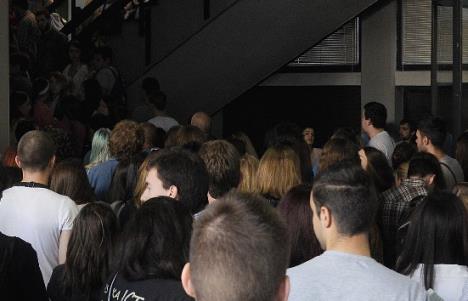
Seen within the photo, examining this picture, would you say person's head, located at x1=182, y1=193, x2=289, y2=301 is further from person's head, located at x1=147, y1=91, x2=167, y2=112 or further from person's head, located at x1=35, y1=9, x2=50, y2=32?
person's head, located at x1=35, y1=9, x2=50, y2=32

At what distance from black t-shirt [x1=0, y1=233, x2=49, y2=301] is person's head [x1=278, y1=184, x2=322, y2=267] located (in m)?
1.12

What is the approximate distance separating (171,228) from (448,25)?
8.48 meters

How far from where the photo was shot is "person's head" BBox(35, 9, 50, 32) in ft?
39.6

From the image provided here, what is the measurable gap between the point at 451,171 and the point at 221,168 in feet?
7.60

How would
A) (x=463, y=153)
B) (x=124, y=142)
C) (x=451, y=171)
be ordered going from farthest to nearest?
1. (x=463, y=153)
2. (x=451, y=171)
3. (x=124, y=142)

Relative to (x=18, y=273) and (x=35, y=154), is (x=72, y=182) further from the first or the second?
(x=18, y=273)

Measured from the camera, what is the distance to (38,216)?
15.4 ft

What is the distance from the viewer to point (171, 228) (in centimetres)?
313

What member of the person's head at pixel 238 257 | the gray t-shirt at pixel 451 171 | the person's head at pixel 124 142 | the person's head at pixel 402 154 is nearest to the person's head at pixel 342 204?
the person's head at pixel 238 257

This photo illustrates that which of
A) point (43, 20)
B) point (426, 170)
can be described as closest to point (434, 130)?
point (426, 170)

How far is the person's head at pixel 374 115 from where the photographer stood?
8.14 m

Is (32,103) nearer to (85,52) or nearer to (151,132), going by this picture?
(85,52)

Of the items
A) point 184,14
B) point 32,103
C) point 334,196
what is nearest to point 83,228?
point 334,196

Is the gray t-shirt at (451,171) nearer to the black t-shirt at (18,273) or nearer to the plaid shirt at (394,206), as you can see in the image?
the plaid shirt at (394,206)
